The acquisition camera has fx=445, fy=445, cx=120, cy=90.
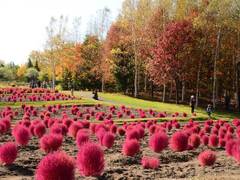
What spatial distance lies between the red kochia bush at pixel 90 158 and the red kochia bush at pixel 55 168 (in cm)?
175

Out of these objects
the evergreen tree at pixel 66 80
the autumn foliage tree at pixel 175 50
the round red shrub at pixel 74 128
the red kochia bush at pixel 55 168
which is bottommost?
the round red shrub at pixel 74 128

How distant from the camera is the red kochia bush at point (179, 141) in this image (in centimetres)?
1588

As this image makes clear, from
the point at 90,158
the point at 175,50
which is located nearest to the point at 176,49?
the point at 175,50

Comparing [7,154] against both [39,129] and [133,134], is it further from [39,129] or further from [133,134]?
[133,134]

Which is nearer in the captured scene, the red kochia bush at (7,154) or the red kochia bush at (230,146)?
the red kochia bush at (7,154)

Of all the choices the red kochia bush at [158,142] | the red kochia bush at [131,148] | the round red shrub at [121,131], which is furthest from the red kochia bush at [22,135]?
the round red shrub at [121,131]

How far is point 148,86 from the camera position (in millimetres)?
73562

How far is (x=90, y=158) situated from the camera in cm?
1023

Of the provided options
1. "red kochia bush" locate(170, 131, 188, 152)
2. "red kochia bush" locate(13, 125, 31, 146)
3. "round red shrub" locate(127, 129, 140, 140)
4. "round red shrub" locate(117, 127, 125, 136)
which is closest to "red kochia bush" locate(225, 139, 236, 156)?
"red kochia bush" locate(170, 131, 188, 152)

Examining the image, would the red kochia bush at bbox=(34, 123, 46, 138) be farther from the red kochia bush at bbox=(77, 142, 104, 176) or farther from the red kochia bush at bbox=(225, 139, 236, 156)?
the red kochia bush at bbox=(77, 142, 104, 176)

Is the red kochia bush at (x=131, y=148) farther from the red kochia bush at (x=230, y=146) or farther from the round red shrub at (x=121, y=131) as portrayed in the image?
the round red shrub at (x=121, y=131)

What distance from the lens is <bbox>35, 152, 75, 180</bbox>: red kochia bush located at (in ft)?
26.6

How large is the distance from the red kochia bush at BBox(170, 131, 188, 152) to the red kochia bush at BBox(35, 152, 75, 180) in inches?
317

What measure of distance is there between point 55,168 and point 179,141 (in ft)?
27.9
